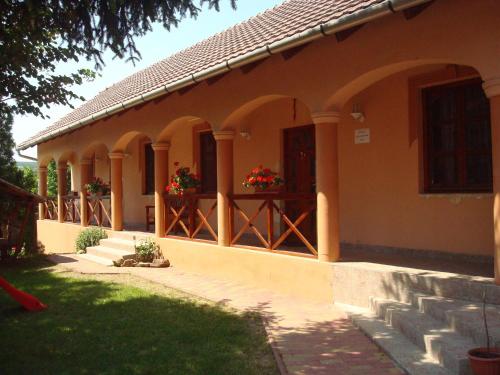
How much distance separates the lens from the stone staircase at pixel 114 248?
10.5m

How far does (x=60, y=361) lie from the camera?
4730 mm

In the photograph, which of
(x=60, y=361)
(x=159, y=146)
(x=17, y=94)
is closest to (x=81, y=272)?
(x=159, y=146)

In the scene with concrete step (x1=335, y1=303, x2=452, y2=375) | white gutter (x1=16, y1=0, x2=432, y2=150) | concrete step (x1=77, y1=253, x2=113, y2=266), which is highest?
white gutter (x1=16, y1=0, x2=432, y2=150)

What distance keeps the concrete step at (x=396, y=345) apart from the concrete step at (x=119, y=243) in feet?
18.8

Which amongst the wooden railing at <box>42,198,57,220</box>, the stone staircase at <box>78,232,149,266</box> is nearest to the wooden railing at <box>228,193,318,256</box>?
the stone staircase at <box>78,232,149,266</box>

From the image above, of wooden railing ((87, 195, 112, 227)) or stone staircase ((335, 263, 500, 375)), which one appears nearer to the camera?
stone staircase ((335, 263, 500, 375))

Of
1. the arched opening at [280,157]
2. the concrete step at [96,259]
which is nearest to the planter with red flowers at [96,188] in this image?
the concrete step at [96,259]

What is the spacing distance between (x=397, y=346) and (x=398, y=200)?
318 cm

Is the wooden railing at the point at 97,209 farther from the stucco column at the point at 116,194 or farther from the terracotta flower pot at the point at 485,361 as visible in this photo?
the terracotta flower pot at the point at 485,361

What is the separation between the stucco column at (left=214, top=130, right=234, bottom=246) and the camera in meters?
8.65

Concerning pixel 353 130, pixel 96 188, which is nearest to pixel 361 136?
pixel 353 130

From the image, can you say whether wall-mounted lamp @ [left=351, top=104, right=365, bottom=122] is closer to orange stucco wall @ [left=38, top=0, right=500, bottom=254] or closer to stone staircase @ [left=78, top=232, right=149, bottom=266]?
orange stucco wall @ [left=38, top=0, right=500, bottom=254]

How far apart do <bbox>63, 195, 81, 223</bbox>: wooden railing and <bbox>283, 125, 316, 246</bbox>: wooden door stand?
7629 millimetres

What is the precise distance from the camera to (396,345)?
15.9 ft
